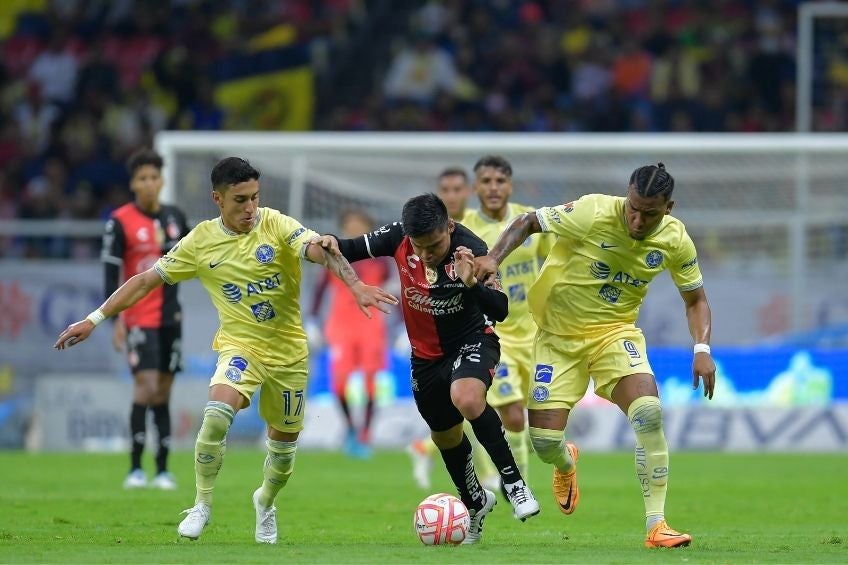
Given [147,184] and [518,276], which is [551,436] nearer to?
[518,276]

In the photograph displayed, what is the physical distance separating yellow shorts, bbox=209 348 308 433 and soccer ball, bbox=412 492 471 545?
41.2 inches

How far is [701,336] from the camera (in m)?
9.00

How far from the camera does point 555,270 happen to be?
31.2 ft

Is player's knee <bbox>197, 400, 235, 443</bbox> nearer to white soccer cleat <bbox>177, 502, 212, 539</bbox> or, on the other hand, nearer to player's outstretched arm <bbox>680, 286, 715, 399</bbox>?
white soccer cleat <bbox>177, 502, 212, 539</bbox>

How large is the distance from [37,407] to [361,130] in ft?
28.9

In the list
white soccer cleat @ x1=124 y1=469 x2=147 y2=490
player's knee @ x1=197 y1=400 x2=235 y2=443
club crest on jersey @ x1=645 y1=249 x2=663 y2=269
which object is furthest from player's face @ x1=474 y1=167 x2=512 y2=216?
white soccer cleat @ x1=124 y1=469 x2=147 y2=490

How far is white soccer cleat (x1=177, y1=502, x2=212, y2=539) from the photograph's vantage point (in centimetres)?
860

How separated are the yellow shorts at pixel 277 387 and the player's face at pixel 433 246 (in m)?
1.20

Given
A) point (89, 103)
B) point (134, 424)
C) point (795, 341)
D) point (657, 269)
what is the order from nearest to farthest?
point (657, 269), point (134, 424), point (795, 341), point (89, 103)

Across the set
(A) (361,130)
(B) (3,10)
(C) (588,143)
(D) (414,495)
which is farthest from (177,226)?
(B) (3,10)

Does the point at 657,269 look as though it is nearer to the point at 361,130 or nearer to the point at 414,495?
the point at 414,495

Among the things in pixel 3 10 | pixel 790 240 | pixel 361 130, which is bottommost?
pixel 790 240

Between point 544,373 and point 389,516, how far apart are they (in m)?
2.29

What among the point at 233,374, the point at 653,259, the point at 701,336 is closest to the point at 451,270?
the point at 653,259
